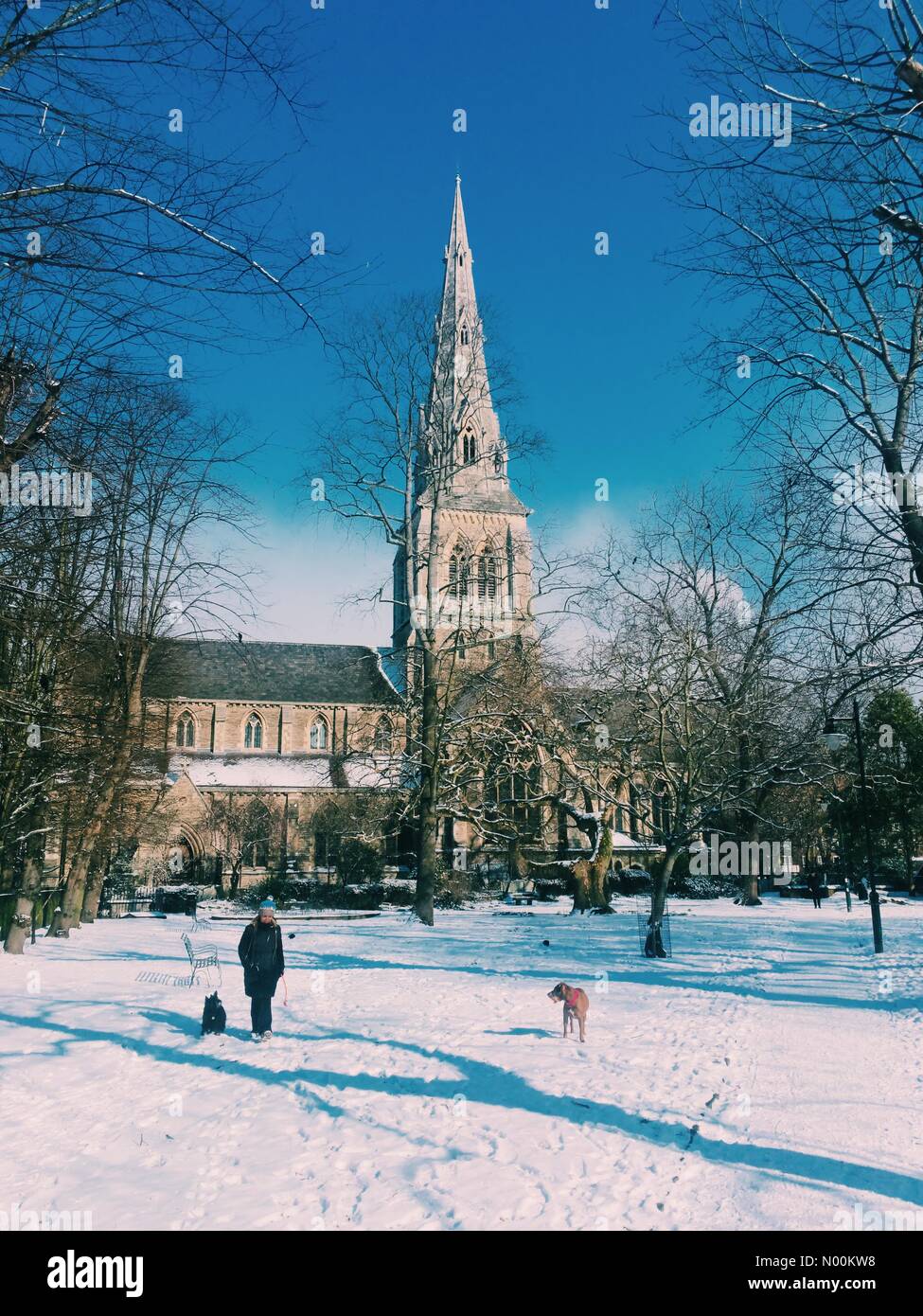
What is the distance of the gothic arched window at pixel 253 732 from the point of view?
62.0 meters

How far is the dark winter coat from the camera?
34.1 ft

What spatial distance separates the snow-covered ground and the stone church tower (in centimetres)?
1250

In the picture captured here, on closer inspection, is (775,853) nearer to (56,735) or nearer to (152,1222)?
(56,735)

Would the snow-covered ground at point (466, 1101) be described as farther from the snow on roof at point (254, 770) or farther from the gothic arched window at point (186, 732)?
the gothic arched window at point (186, 732)

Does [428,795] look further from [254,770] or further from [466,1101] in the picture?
[254,770]

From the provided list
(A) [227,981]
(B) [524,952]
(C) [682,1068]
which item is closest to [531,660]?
(B) [524,952]

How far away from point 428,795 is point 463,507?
36913 mm

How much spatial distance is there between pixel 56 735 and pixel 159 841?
27852 mm

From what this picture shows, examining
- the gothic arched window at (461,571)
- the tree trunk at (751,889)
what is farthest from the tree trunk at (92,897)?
the tree trunk at (751,889)

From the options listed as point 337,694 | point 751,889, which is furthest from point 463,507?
point 751,889

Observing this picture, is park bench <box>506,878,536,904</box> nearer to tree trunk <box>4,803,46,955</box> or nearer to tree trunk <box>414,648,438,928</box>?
tree trunk <box>414,648,438,928</box>

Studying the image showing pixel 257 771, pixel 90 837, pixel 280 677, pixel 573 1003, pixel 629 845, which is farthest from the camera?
pixel 280 677

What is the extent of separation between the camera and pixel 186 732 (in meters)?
61.3

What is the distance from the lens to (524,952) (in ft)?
64.0
